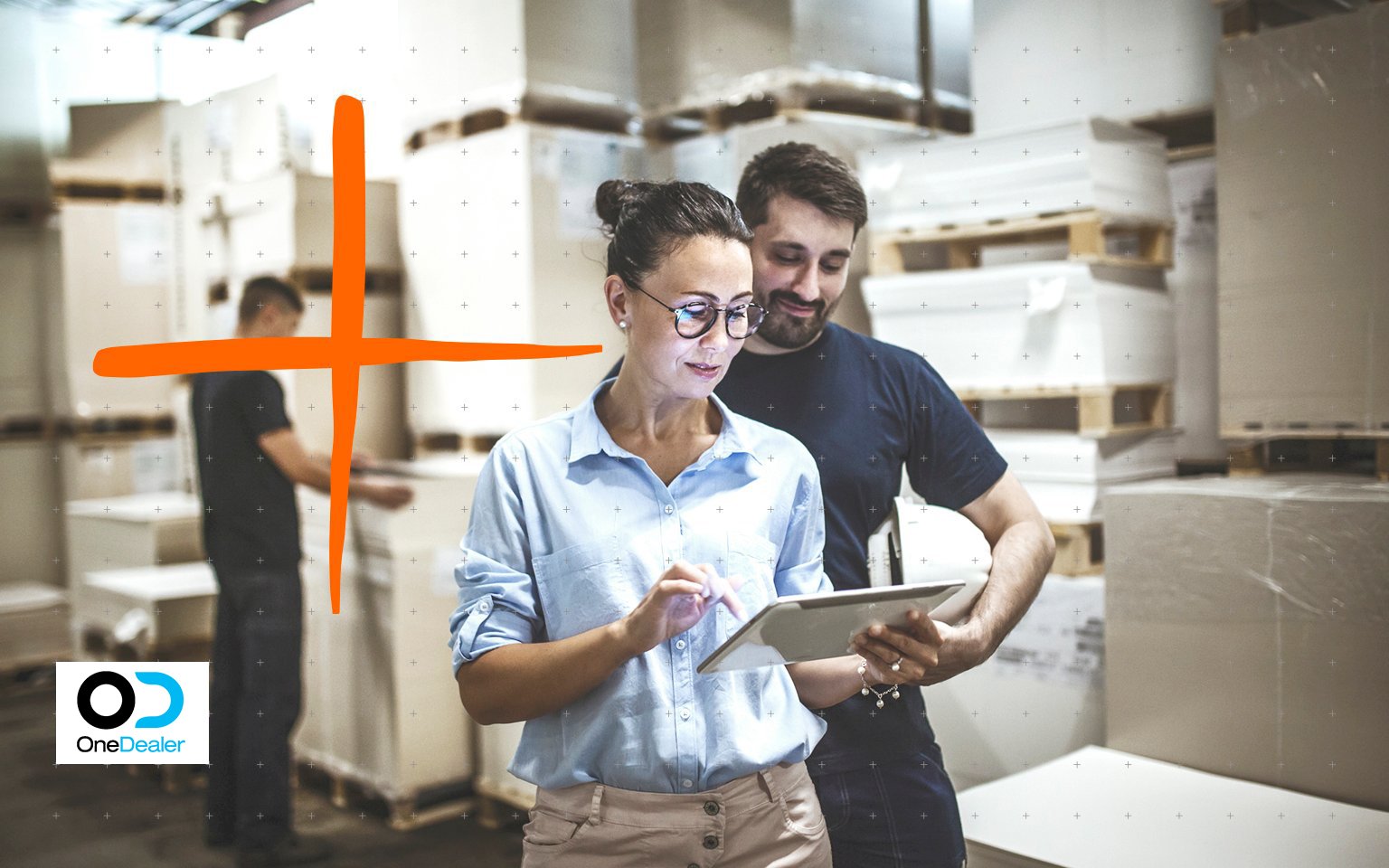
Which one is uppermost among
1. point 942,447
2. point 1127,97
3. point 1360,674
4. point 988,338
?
point 1127,97

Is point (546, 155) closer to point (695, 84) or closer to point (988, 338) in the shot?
point (695, 84)

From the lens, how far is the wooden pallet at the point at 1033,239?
2518 millimetres

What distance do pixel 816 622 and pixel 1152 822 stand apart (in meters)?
1.24

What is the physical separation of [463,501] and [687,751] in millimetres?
881

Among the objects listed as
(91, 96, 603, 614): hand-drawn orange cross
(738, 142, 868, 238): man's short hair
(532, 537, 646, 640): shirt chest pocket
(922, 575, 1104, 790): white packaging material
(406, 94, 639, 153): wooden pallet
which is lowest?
(922, 575, 1104, 790): white packaging material

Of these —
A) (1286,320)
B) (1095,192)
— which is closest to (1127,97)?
(1095,192)

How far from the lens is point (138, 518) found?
2531 mm

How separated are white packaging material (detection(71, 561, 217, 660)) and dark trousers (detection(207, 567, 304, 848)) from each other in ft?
0.15

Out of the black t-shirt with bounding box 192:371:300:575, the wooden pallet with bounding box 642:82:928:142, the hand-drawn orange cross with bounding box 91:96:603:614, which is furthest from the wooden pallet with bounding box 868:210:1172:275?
the black t-shirt with bounding box 192:371:300:575

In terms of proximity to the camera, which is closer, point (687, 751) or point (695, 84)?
point (687, 751)

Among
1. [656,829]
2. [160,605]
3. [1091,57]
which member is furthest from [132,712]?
[1091,57]

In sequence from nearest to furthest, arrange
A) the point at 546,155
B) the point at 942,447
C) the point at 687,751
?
the point at 687,751, the point at 942,447, the point at 546,155

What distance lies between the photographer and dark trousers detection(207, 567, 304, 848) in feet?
8.06

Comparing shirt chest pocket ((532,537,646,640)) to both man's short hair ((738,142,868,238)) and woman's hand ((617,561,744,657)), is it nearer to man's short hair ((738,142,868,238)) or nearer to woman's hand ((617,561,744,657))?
woman's hand ((617,561,744,657))
